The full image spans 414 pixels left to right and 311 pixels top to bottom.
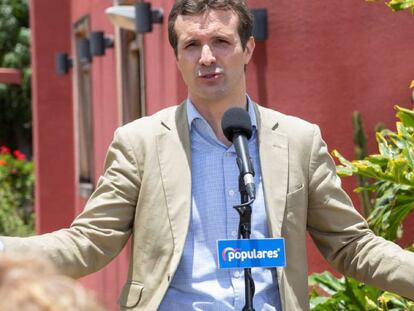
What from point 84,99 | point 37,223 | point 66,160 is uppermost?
point 84,99

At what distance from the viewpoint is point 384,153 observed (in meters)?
3.97

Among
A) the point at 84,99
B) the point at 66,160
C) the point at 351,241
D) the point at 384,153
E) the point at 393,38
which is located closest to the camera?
the point at 351,241

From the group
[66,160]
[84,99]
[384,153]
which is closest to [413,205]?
[384,153]

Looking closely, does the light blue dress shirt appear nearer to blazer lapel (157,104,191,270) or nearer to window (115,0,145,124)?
blazer lapel (157,104,191,270)

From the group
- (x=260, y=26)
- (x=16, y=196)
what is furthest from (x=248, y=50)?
(x=16, y=196)

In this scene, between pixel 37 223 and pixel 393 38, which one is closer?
pixel 393 38

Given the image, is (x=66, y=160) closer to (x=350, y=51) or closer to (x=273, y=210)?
(x=350, y=51)

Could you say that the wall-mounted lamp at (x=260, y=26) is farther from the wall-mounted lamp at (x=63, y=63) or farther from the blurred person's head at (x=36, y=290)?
the wall-mounted lamp at (x=63, y=63)

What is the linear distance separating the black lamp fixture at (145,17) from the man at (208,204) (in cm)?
379

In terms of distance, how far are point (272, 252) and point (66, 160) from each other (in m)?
10.3

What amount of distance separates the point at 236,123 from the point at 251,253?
35cm

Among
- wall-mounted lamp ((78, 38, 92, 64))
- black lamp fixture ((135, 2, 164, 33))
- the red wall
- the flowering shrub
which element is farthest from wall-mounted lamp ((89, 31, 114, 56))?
the flowering shrub

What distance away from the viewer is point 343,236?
2.90 m

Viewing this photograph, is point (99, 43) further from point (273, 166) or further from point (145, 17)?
point (273, 166)
